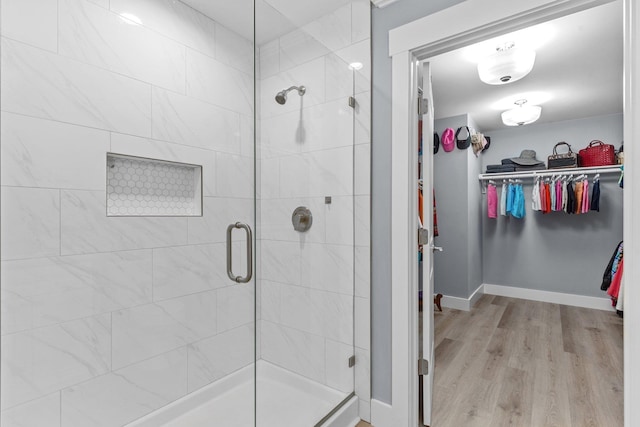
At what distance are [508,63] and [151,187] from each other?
2.49m

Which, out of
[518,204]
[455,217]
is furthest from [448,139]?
[518,204]

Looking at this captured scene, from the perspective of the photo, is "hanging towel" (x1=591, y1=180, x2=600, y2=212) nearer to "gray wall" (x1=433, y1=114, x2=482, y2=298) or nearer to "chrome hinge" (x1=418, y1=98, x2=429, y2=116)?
"gray wall" (x1=433, y1=114, x2=482, y2=298)

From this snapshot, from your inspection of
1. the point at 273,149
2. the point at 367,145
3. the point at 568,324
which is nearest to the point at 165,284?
the point at 273,149

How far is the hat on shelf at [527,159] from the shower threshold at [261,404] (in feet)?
12.8

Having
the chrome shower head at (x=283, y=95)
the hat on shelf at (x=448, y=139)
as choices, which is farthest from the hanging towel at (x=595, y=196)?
the chrome shower head at (x=283, y=95)

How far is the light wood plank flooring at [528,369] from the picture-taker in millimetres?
1933

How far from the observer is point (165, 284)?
1763 millimetres

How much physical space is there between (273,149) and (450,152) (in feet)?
10.8

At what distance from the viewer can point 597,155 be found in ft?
12.7

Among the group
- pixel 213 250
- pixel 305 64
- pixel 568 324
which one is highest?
pixel 305 64

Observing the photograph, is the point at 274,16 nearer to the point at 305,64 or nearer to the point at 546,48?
the point at 305,64

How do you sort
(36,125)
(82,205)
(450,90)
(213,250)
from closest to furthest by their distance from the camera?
(36,125)
(82,205)
(213,250)
(450,90)

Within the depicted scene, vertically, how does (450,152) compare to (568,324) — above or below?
above

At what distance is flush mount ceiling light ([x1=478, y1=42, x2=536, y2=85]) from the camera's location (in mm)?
2283
